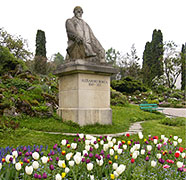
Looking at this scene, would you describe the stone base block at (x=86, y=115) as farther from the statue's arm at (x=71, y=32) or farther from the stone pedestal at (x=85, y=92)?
the statue's arm at (x=71, y=32)

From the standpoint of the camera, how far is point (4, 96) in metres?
8.30

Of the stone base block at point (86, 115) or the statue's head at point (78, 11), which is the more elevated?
→ the statue's head at point (78, 11)

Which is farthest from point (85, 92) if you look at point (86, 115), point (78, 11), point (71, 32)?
point (78, 11)

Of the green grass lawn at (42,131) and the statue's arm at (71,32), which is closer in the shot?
the green grass lawn at (42,131)

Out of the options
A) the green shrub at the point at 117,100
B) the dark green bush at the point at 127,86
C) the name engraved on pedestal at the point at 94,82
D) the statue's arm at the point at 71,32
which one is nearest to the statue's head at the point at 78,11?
the statue's arm at the point at 71,32

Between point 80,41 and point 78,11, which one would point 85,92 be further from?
point 78,11

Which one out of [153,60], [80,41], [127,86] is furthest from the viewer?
[153,60]

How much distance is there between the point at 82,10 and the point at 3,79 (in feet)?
22.9

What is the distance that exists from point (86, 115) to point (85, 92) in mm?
730

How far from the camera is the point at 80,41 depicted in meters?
7.06

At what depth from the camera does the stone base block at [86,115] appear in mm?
6633

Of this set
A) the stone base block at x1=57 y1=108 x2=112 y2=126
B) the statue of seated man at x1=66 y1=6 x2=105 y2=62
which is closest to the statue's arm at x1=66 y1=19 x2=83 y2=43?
the statue of seated man at x1=66 y1=6 x2=105 y2=62

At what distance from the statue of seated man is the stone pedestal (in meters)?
0.47

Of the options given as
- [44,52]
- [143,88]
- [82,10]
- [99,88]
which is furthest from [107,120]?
[44,52]
